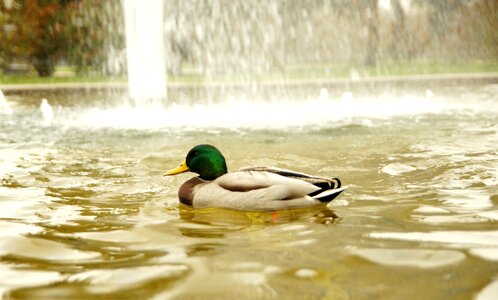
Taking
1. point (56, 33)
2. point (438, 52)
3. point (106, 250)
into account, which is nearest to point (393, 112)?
point (106, 250)

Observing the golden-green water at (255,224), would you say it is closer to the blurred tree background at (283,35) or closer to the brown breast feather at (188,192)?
the brown breast feather at (188,192)

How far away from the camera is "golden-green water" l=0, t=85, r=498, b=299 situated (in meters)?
3.42

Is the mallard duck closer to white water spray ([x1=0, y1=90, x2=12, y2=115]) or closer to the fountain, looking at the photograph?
the fountain

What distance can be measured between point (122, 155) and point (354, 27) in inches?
988

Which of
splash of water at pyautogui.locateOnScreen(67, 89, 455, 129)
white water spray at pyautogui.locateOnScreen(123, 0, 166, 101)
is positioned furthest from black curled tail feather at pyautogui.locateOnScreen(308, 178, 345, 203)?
white water spray at pyautogui.locateOnScreen(123, 0, 166, 101)

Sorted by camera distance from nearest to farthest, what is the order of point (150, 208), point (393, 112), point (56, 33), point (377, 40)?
1. point (150, 208)
2. point (393, 112)
3. point (56, 33)
4. point (377, 40)

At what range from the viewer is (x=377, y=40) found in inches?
1241

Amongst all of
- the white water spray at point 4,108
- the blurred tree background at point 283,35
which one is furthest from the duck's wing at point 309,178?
the blurred tree background at point 283,35

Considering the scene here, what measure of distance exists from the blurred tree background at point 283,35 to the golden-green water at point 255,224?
14.7 meters

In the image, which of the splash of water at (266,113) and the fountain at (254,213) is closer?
the fountain at (254,213)

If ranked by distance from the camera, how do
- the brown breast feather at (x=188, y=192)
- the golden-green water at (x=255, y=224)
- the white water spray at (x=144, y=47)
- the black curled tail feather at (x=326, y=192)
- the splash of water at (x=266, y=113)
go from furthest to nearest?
the white water spray at (x=144, y=47) → the splash of water at (x=266, y=113) → the brown breast feather at (x=188, y=192) → the black curled tail feather at (x=326, y=192) → the golden-green water at (x=255, y=224)

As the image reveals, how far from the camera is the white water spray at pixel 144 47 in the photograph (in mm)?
16484

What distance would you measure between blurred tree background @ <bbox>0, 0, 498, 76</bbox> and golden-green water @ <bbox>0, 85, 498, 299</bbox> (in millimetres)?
14664

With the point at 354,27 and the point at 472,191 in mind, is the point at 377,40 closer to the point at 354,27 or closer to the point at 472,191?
the point at 354,27
